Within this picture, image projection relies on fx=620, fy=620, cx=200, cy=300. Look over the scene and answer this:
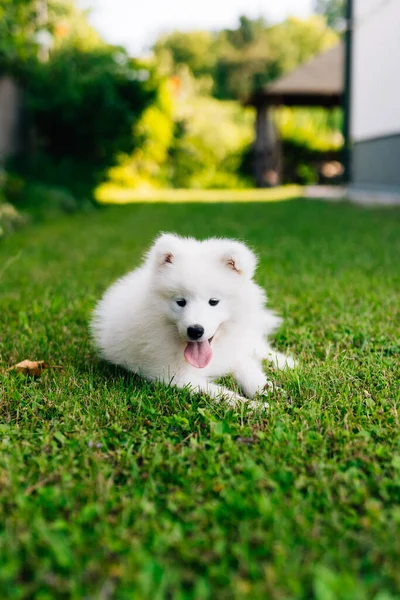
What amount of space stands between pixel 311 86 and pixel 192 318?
60.5ft

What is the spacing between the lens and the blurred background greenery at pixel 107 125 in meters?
11.1

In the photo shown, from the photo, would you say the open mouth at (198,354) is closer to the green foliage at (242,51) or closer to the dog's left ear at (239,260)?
the dog's left ear at (239,260)

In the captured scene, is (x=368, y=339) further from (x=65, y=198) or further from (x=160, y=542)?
(x=65, y=198)

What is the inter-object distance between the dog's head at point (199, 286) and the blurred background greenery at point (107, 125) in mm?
5399

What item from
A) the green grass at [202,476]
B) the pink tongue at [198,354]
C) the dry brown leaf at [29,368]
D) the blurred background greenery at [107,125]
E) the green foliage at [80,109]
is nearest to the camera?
the green grass at [202,476]

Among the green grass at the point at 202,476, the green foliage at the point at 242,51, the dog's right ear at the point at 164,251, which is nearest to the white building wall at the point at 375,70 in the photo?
the green grass at the point at 202,476

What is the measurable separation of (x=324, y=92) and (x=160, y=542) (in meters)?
19.4

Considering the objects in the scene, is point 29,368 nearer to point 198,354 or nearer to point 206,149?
point 198,354

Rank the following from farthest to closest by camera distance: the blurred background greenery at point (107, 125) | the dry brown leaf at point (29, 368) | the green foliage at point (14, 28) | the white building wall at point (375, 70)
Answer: the white building wall at point (375, 70) → the blurred background greenery at point (107, 125) → the green foliage at point (14, 28) → the dry brown leaf at point (29, 368)

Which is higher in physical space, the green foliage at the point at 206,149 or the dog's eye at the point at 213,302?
the green foliage at the point at 206,149

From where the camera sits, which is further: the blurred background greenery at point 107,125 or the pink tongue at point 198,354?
the blurred background greenery at point 107,125

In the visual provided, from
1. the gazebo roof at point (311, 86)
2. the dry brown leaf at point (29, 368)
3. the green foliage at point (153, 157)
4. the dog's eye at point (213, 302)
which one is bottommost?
the dry brown leaf at point (29, 368)

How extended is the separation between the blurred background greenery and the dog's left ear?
5483 millimetres

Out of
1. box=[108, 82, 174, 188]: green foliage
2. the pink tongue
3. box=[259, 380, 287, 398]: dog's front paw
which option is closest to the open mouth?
the pink tongue
